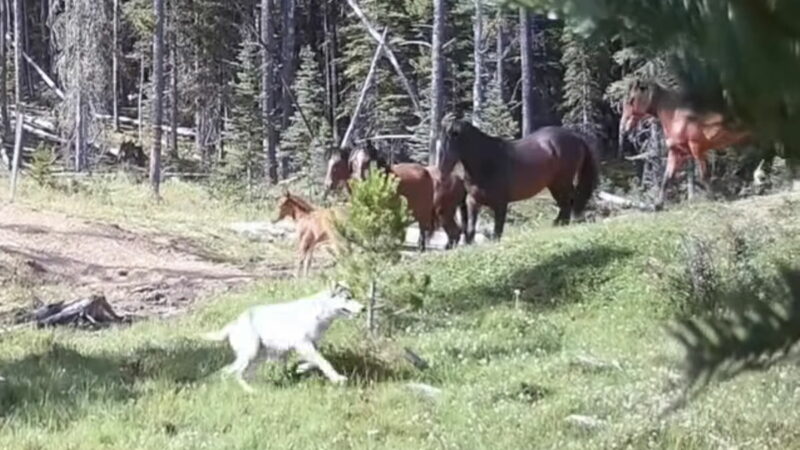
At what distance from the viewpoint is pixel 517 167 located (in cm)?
1189

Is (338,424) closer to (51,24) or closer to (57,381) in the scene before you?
(57,381)

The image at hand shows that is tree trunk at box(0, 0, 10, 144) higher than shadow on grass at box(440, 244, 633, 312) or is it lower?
higher

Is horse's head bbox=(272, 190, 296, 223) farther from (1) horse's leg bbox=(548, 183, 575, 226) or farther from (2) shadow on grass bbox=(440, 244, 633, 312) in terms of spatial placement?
(2) shadow on grass bbox=(440, 244, 633, 312)

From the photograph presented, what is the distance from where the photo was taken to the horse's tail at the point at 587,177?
12.3 meters

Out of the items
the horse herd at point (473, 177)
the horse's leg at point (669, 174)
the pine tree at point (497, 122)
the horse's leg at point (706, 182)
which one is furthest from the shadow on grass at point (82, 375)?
the pine tree at point (497, 122)

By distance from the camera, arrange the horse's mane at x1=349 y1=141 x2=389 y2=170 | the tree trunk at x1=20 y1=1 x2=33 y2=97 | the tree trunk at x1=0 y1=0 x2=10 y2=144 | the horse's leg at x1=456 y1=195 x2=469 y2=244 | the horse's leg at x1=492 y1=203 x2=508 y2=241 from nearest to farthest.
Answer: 1. the horse's leg at x1=492 y1=203 x2=508 y2=241
2. the horse's mane at x1=349 y1=141 x2=389 y2=170
3. the horse's leg at x1=456 y1=195 x2=469 y2=244
4. the tree trunk at x1=0 y1=0 x2=10 y2=144
5. the tree trunk at x1=20 y1=1 x2=33 y2=97

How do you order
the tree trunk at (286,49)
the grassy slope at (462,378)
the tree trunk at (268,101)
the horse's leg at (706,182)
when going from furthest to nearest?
the tree trunk at (286,49) < the tree trunk at (268,101) < the grassy slope at (462,378) < the horse's leg at (706,182)

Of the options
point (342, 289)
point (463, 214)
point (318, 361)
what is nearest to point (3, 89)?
point (463, 214)

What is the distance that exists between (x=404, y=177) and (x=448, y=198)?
526 millimetres

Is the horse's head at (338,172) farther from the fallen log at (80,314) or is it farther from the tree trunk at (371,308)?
the tree trunk at (371,308)

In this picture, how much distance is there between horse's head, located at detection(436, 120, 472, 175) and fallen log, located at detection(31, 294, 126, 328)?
11.7 ft

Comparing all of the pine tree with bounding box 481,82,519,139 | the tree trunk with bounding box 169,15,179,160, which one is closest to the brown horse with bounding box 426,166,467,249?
the pine tree with bounding box 481,82,519,139

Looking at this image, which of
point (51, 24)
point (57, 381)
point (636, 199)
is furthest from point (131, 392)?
point (51, 24)

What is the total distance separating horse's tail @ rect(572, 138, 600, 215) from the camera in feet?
40.3
